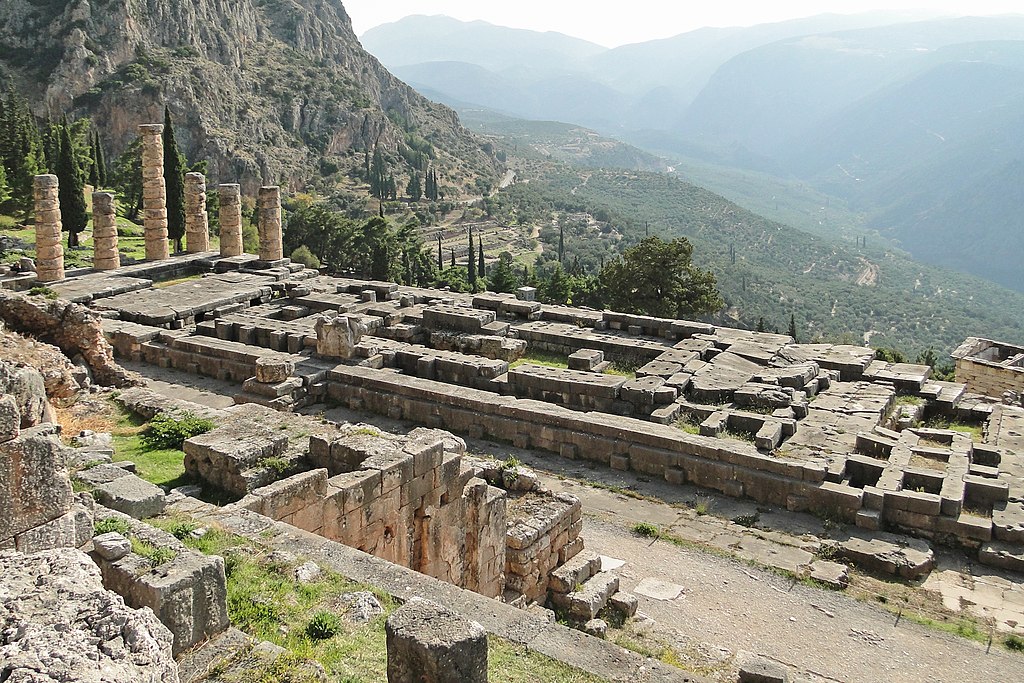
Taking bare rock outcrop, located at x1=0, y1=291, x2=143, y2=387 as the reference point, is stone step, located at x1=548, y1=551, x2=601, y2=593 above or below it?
below

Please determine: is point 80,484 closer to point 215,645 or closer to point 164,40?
point 215,645

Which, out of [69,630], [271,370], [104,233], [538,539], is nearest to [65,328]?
[271,370]

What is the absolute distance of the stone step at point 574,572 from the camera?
34.9 feet

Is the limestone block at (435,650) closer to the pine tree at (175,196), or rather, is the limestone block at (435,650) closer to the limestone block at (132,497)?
the limestone block at (132,497)

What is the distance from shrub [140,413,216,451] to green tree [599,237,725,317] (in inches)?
901

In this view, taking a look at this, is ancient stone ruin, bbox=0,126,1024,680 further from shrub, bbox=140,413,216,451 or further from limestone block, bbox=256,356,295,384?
shrub, bbox=140,413,216,451

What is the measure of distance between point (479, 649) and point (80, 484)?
5.40m

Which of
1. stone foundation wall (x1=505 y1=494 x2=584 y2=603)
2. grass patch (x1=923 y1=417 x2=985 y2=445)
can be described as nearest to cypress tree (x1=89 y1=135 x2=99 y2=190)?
stone foundation wall (x1=505 y1=494 x2=584 y2=603)

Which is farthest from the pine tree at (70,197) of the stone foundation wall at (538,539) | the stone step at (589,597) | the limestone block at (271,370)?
the stone step at (589,597)

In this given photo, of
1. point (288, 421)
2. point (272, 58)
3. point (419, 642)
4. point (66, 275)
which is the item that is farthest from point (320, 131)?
point (419, 642)

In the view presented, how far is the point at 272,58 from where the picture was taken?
118m

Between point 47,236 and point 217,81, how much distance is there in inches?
3092

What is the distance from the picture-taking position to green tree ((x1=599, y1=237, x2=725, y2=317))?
3281 centimetres

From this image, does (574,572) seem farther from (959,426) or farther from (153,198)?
(153,198)
